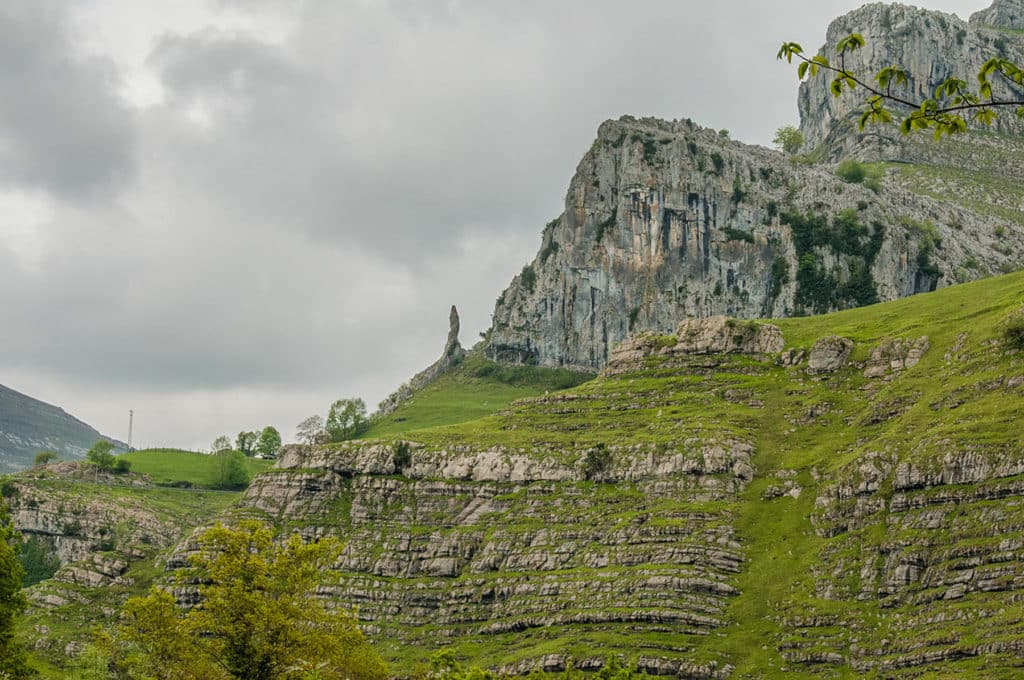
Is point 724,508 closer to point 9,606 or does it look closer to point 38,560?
point 9,606

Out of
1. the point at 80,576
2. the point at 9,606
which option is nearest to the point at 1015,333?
the point at 9,606

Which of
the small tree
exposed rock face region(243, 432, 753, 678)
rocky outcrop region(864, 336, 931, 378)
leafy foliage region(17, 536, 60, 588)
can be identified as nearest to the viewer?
the small tree

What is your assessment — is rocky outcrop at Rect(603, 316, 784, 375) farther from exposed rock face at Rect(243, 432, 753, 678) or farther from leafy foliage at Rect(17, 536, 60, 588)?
leafy foliage at Rect(17, 536, 60, 588)

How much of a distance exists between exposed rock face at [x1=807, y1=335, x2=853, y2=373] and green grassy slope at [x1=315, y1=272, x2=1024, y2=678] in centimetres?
188

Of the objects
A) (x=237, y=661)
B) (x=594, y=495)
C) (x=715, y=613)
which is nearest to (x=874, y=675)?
(x=715, y=613)

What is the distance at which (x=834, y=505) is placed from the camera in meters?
134

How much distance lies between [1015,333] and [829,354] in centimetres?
3597

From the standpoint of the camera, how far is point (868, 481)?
131 metres

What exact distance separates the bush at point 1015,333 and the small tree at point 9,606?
11731 cm

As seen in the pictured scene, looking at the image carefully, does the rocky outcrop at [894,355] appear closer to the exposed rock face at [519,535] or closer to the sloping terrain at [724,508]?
the sloping terrain at [724,508]

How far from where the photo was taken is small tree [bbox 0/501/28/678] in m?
61.9

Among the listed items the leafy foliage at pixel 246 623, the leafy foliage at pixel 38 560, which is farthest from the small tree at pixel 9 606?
the leafy foliage at pixel 38 560

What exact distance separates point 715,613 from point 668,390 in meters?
60.4

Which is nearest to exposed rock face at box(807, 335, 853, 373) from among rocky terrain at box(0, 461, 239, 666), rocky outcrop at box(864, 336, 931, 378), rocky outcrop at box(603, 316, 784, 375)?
rocky outcrop at box(864, 336, 931, 378)
